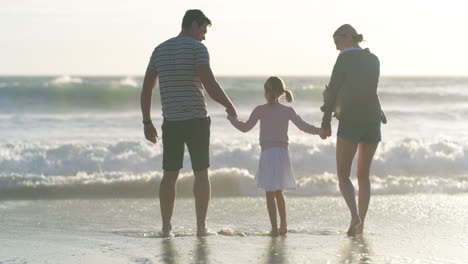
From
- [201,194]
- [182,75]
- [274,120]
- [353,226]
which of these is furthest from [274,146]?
[182,75]

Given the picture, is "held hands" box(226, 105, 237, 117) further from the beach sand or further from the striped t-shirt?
the beach sand

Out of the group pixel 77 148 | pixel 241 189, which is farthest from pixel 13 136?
pixel 241 189

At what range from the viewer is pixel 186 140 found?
17.6 ft

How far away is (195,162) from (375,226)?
1.55 meters

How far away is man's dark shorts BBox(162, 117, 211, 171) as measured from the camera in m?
5.31

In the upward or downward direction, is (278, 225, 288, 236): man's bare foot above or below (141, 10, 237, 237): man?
below

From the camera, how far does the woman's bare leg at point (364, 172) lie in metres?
5.58

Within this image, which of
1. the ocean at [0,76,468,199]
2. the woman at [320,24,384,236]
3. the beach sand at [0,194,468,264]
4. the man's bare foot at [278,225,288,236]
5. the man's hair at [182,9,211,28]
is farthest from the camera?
the ocean at [0,76,468,199]

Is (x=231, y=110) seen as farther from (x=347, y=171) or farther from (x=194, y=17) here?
(x=347, y=171)

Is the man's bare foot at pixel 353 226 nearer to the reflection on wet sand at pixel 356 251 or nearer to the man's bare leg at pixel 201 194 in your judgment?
the reflection on wet sand at pixel 356 251

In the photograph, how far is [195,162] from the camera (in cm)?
541

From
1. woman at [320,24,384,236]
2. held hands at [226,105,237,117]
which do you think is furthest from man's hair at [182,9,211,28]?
woman at [320,24,384,236]

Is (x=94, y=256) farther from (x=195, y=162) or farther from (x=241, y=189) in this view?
(x=241, y=189)

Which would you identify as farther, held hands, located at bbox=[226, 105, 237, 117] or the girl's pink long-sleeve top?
the girl's pink long-sleeve top
